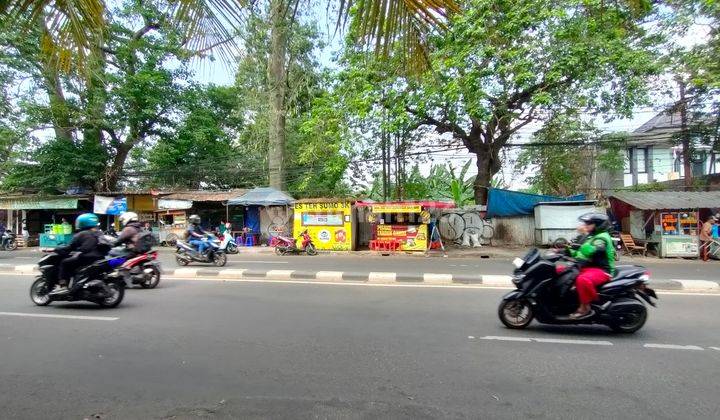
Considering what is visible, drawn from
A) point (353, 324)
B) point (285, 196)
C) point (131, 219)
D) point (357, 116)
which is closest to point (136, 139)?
point (285, 196)

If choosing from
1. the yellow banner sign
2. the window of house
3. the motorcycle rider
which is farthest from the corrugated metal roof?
the motorcycle rider

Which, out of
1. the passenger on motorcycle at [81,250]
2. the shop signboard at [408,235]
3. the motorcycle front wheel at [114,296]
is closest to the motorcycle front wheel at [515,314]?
the motorcycle front wheel at [114,296]

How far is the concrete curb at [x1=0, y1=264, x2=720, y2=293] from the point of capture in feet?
28.8

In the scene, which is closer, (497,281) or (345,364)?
(345,364)

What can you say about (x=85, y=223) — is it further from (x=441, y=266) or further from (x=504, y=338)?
(x=441, y=266)

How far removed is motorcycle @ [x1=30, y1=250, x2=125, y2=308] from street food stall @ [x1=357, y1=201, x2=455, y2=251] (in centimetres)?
1067

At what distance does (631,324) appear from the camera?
17.3 ft

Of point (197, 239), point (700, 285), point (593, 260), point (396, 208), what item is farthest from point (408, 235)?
point (593, 260)

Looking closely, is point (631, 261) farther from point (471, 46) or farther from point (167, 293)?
point (167, 293)

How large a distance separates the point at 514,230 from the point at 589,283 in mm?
13997

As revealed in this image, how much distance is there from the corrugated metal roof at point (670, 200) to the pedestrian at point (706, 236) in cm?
48

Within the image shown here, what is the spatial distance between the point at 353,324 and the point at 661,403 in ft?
10.8

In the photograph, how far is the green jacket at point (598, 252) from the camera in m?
5.18

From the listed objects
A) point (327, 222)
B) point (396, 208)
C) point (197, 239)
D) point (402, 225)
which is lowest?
point (197, 239)
